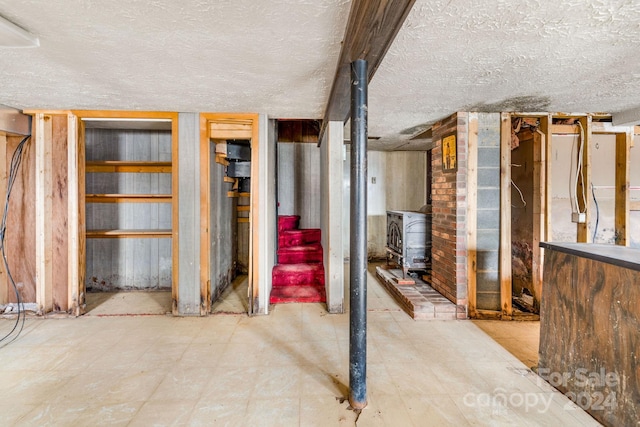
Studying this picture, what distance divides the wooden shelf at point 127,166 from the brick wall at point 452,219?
355cm

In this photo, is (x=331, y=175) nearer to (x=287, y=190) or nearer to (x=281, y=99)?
(x=281, y=99)

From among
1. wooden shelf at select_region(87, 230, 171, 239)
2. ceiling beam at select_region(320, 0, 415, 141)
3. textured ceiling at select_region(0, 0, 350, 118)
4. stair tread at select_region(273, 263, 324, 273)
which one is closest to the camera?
ceiling beam at select_region(320, 0, 415, 141)

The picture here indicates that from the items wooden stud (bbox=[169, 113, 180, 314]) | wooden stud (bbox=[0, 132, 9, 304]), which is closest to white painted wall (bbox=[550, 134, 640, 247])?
wooden stud (bbox=[169, 113, 180, 314])

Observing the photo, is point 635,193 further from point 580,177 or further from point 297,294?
point 297,294

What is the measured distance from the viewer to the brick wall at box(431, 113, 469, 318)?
3.02m

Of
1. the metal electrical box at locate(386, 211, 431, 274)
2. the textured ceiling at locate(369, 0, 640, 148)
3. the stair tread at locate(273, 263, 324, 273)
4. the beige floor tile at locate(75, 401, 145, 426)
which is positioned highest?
the textured ceiling at locate(369, 0, 640, 148)

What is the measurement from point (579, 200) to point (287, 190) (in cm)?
395

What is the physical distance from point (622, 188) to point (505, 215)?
142 centimetres

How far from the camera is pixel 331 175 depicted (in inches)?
127

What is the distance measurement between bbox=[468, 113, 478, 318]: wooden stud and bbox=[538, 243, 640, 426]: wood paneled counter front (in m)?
0.95

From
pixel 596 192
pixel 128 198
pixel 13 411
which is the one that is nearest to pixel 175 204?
pixel 128 198

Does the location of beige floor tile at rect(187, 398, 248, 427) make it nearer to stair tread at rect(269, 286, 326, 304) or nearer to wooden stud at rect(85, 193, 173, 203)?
stair tread at rect(269, 286, 326, 304)

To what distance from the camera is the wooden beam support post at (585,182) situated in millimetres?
3012

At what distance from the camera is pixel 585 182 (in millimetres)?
3039
